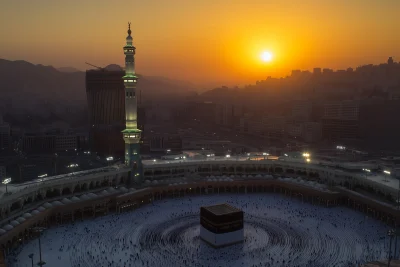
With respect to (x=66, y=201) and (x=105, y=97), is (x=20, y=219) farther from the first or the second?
(x=105, y=97)

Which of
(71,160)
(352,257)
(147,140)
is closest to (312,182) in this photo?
(352,257)

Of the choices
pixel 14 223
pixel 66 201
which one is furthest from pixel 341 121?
pixel 14 223

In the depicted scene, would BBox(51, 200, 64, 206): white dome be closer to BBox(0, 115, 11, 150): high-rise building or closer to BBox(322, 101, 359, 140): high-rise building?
BBox(0, 115, 11, 150): high-rise building

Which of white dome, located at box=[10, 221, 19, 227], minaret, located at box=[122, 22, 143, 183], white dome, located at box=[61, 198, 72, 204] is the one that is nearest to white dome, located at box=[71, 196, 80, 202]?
white dome, located at box=[61, 198, 72, 204]

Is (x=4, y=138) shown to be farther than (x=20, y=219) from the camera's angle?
Yes

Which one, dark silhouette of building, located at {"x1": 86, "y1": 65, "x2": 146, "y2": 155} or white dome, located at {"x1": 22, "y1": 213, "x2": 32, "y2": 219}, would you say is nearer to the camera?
white dome, located at {"x1": 22, "y1": 213, "x2": 32, "y2": 219}

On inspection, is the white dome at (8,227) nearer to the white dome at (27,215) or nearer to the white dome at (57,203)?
the white dome at (27,215)

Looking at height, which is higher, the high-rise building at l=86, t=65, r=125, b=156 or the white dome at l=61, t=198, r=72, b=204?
the high-rise building at l=86, t=65, r=125, b=156
